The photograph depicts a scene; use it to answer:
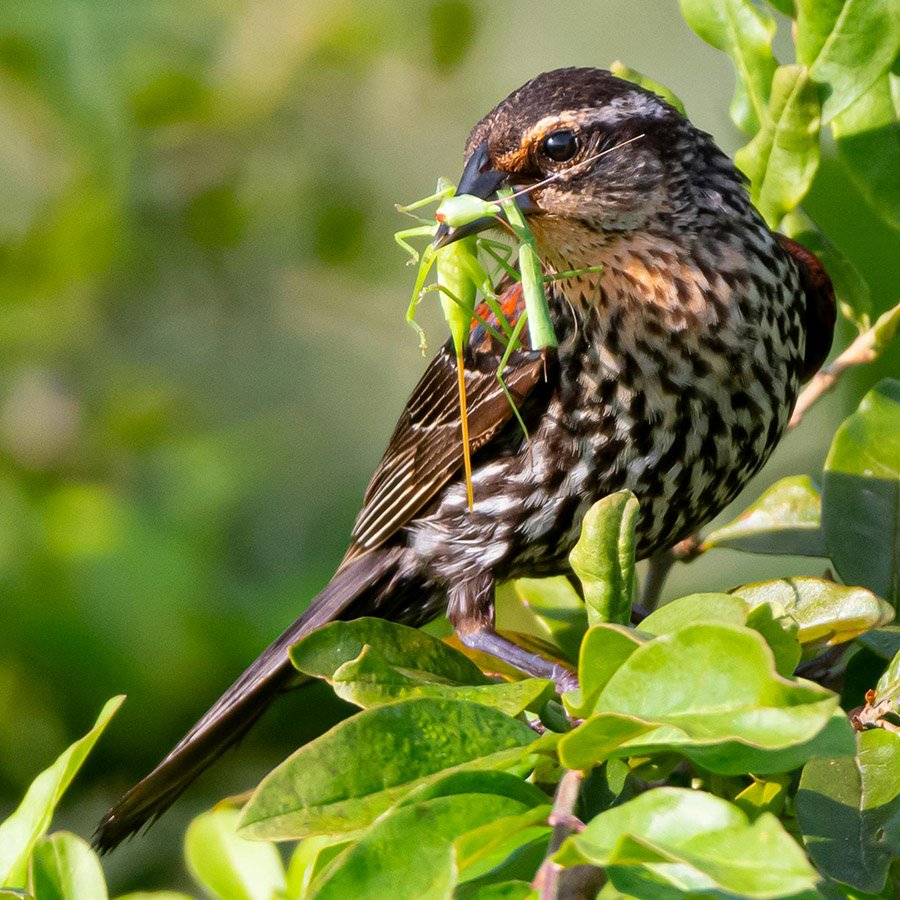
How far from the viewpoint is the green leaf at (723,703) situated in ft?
3.38

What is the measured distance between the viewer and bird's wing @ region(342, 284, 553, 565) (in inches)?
92.0

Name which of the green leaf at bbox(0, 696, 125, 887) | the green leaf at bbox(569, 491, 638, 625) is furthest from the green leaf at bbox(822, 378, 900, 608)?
the green leaf at bbox(0, 696, 125, 887)

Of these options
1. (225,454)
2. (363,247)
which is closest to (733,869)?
(225,454)

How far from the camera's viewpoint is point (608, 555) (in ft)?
4.57

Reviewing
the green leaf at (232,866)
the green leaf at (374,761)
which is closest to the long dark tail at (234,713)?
the green leaf at (232,866)

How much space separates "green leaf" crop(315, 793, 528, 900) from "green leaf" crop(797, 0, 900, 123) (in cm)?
130

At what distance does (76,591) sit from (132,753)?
33 cm

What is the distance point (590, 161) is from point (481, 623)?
31.6 inches

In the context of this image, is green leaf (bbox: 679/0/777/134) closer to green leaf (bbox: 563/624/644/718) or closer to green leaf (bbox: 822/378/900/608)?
green leaf (bbox: 822/378/900/608)

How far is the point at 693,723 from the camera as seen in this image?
1.08 metres

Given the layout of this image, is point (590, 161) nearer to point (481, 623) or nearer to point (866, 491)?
point (866, 491)

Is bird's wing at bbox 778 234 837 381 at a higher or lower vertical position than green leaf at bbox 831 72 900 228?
lower

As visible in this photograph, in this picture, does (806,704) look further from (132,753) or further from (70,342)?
(70,342)

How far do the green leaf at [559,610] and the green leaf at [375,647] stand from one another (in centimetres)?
64
